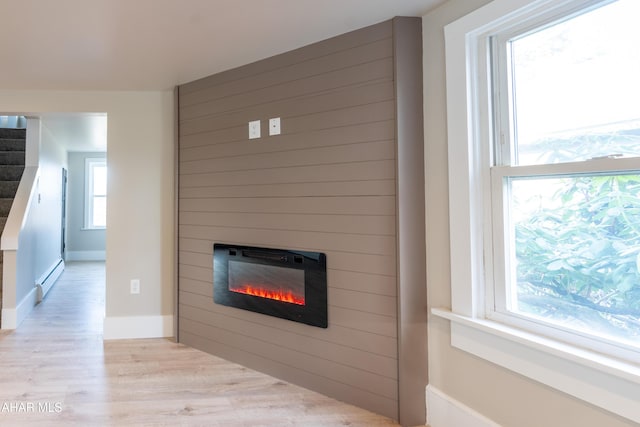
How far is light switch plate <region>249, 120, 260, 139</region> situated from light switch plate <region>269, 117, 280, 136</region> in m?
0.11

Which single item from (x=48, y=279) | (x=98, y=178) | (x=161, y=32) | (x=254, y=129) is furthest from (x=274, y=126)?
(x=98, y=178)

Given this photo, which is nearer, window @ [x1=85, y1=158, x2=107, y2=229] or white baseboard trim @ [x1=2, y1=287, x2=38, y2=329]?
white baseboard trim @ [x1=2, y1=287, x2=38, y2=329]

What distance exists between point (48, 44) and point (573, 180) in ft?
9.07

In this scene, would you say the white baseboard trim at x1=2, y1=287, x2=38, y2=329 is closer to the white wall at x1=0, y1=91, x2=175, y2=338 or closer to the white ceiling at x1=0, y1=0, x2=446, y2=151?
the white wall at x1=0, y1=91, x2=175, y2=338

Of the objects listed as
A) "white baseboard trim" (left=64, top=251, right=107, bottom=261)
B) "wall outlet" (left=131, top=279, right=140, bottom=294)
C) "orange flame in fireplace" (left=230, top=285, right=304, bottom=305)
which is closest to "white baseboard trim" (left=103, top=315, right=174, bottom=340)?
"wall outlet" (left=131, top=279, right=140, bottom=294)

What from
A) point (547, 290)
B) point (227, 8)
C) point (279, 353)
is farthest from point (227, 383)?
point (227, 8)

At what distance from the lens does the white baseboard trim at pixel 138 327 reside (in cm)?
307

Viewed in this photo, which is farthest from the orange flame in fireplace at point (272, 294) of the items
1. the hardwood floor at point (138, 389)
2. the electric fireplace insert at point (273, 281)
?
the hardwood floor at point (138, 389)

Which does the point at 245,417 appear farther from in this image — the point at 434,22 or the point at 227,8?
the point at 434,22

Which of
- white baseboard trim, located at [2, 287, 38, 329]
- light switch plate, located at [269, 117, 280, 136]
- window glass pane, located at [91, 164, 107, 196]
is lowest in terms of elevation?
white baseboard trim, located at [2, 287, 38, 329]

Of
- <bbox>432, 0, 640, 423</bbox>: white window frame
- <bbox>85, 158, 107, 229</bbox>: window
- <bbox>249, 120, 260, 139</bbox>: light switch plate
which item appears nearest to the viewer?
<bbox>432, 0, 640, 423</bbox>: white window frame

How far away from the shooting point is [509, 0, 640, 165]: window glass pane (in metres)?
1.24

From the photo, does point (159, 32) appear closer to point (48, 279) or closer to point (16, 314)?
point (16, 314)

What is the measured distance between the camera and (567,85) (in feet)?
4.62
